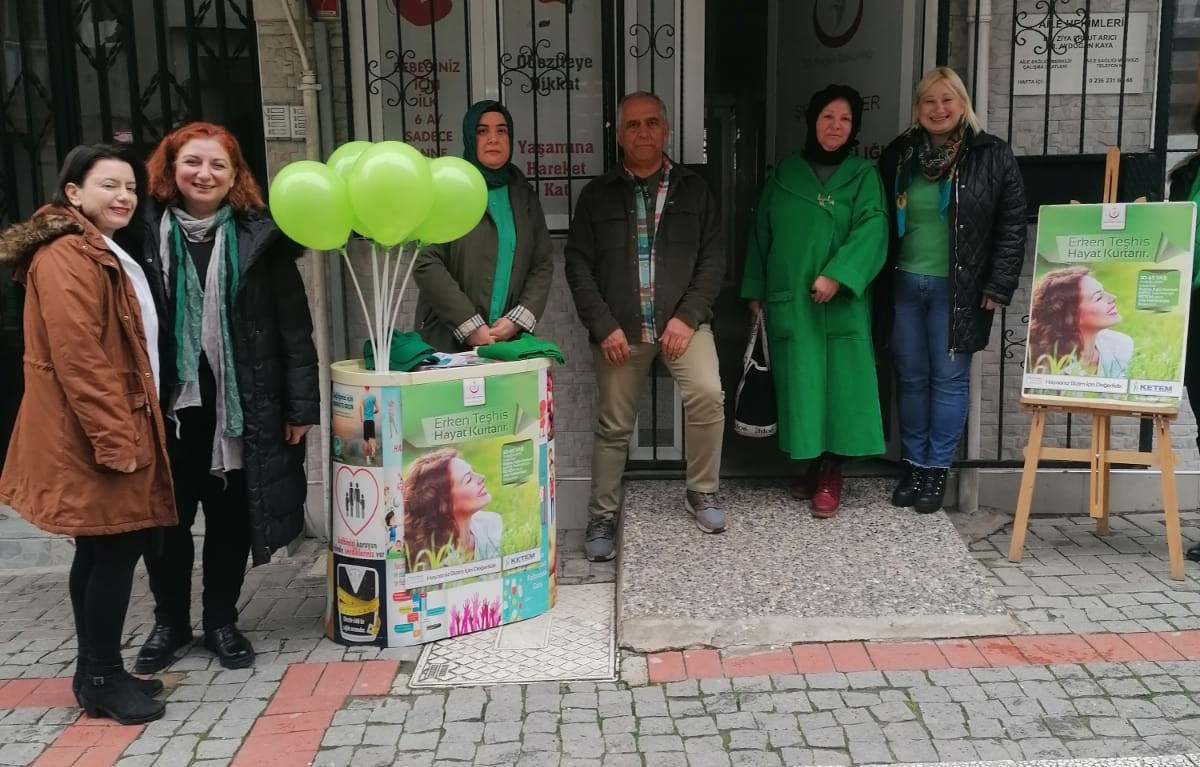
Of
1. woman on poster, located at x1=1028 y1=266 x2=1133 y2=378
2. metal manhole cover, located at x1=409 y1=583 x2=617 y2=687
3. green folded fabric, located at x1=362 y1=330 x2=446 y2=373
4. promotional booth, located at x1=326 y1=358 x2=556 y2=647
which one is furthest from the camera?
woman on poster, located at x1=1028 y1=266 x2=1133 y2=378

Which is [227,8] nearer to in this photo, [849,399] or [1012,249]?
[849,399]

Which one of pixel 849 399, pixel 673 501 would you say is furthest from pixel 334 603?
pixel 849 399

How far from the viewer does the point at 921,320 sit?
4809 mm

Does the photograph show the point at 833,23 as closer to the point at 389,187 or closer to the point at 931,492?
the point at 931,492

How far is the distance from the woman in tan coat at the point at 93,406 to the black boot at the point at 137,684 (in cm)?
3

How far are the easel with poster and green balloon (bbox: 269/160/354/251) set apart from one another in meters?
2.99

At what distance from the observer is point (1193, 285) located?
4.46m

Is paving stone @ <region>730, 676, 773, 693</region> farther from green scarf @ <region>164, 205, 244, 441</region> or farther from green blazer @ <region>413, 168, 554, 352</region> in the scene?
green scarf @ <region>164, 205, 244, 441</region>

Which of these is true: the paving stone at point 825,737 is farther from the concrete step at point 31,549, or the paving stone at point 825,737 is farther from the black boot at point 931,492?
the concrete step at point 31,549

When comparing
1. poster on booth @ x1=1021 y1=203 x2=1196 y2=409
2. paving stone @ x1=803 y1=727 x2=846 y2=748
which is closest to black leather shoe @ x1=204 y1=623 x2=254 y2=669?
paving stone @ x1=803 y1=727 x2=846 y2=748

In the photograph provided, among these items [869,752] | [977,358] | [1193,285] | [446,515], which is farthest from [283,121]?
[1193,285]

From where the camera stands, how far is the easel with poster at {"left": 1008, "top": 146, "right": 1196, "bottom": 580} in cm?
422

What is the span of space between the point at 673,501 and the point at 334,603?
69.7 inches

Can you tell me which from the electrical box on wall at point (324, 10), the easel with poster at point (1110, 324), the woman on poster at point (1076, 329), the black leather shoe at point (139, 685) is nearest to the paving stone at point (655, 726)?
the black leather shoe at point (139, 685)
